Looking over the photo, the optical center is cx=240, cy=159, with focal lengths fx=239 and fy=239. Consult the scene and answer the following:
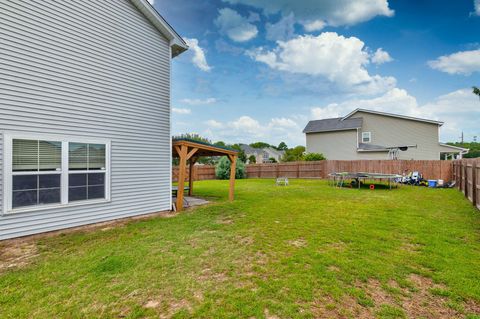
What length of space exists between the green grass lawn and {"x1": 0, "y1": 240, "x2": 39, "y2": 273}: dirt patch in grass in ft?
0.34

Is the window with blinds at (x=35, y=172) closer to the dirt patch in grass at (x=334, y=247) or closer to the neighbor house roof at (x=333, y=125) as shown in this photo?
the dirt patch in grass at (x=334, y=247)

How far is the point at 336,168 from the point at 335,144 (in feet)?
16.4

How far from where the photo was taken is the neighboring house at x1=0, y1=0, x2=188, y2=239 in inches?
192

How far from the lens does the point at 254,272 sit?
3.35 m

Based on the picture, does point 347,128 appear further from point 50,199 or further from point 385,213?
point 50,199

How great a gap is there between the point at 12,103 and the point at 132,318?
508 centimetres

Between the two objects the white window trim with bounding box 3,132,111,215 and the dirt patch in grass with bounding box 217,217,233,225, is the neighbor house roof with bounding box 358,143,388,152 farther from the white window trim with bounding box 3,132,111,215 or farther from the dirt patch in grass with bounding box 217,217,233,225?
the white window trim with bounding box 3,132,111,215

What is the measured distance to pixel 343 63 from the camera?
1590cm

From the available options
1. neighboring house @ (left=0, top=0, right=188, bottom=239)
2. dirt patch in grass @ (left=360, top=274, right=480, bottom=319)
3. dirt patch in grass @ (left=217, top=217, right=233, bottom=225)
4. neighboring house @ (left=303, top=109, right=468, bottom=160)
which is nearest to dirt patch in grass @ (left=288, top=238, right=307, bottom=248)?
dirt patch in grass @ (left=360, top=274, right=480, bottom=319)

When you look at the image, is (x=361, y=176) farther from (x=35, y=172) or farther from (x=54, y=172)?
(x=35, y=172)

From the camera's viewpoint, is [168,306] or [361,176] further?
[361,176]

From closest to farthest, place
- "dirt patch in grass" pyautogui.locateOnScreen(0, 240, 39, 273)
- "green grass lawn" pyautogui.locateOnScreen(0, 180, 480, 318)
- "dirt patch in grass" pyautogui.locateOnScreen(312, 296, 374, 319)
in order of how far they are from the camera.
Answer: "dirt patch in grass" pyautogui.locateOnScreen(312, 296, 374, 319), "green grass lawn" pyautogui.locateOnScreen(0, 180, 480, 318), "dirt patch in grass" pyautogui.locateOnScreen(0, 240, 39, 273)

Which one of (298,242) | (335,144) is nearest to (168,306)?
(298,242)

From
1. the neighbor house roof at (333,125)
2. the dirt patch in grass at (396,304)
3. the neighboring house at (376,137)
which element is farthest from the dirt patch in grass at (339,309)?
the neighbor house roof at (333,125)
